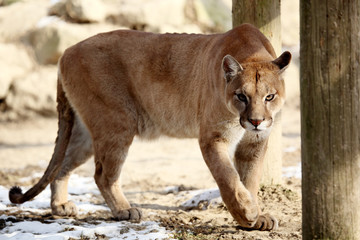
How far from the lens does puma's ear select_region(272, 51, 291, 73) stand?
3.79 meters

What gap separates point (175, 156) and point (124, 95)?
2.95 metres

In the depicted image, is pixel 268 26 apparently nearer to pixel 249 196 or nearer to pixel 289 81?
pixel 249 196

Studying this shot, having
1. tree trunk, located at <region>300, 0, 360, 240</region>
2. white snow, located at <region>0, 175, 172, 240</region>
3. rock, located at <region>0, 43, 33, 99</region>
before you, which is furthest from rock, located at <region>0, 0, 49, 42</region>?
tree trunk, located at <region>300, 0, 360, 240</region>

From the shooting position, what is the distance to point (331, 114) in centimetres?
283

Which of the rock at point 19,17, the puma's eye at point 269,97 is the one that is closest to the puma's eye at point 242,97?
the puma's eye at point 269,97

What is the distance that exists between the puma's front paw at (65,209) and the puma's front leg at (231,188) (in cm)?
144

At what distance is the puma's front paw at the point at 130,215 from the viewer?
447 cm

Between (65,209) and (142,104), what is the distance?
1.15 m

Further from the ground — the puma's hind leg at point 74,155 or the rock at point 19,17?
the rock at point 19,17

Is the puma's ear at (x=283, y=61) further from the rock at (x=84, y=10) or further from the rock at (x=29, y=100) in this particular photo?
the rock at (x=84, y=10)

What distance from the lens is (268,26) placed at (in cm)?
479

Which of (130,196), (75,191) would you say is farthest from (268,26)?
(75,191)

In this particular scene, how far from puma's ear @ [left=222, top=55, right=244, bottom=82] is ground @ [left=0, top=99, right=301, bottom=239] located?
1137 mm

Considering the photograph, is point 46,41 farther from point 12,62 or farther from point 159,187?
point 159,187
